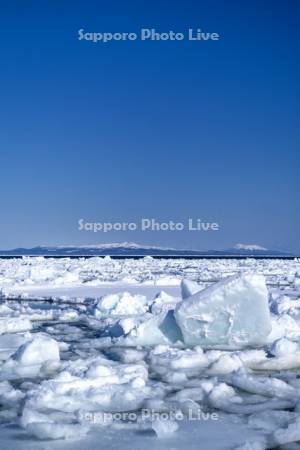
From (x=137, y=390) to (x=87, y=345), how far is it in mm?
2598

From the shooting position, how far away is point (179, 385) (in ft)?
17.5

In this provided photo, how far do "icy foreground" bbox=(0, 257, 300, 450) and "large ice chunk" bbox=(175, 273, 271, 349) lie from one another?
12 mm

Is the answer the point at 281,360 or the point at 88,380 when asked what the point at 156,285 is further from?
the point at 88,380

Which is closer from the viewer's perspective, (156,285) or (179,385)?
(179,385)

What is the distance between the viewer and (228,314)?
7145mm

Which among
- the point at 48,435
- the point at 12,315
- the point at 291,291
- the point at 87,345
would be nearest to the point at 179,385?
the point at 48,435

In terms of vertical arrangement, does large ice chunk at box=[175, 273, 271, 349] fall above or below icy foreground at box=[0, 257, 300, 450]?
above

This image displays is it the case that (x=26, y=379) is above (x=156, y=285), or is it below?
below

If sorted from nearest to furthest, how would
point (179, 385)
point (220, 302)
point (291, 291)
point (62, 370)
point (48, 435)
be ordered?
point (48, 435) < point (179, 385) < point (62, 370) < point (220, 302) < point (291, 291)

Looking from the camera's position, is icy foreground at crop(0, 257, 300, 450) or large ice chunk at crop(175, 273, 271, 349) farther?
large ice chunk at crop(175, 273, 271, 349)

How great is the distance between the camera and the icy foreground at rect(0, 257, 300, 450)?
3.86 m

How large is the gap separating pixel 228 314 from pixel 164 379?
1.84 meters

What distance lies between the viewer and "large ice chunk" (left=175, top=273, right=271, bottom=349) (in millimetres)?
7074

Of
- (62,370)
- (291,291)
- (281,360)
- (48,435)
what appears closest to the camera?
(48,435)
